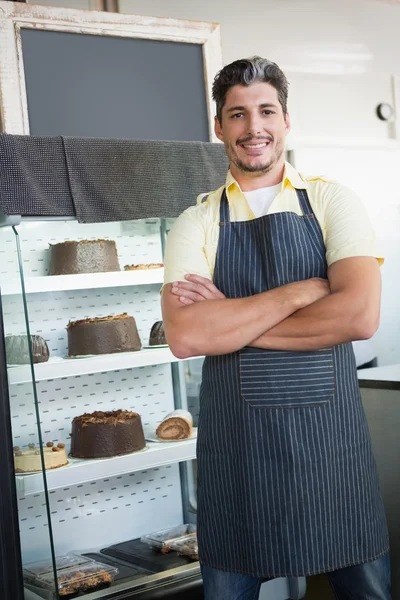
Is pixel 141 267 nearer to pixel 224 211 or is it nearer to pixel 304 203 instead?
pixel 224 211

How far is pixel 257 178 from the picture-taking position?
202cm

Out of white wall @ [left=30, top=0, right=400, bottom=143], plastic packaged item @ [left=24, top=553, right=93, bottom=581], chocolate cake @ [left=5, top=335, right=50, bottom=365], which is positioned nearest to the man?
chocolate cake @ [left=5, top=335, right=50, bottom=365]

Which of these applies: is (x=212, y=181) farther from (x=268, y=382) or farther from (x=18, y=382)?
(x=268, y=382)

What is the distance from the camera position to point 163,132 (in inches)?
125

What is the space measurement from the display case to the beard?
0.89 m

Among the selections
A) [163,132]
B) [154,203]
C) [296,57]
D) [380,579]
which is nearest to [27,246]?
[154,203]

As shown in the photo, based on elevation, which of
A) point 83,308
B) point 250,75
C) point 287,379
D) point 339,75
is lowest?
point 287,379

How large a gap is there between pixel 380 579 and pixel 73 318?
1637 mm

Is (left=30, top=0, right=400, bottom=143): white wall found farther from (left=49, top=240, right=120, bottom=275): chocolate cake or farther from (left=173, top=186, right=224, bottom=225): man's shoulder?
(left=173, top=186, right=224, bottom=225): man's shoulder

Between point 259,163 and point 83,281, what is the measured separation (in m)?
1.11

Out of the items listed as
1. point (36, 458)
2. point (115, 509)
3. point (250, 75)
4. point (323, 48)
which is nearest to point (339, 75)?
point (323, 48)

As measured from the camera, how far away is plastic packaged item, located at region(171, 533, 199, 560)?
300 cm

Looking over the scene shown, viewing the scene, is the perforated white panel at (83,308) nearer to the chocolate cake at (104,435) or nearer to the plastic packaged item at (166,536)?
the chocolate cake at (104,435)

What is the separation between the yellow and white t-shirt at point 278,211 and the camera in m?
1.87
